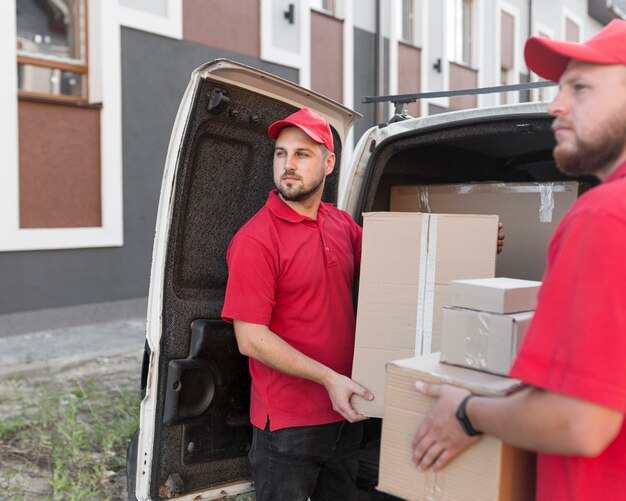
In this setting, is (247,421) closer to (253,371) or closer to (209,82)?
(253,371)

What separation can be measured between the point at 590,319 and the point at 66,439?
3.63 meters

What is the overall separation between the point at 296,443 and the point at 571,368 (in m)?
1.20

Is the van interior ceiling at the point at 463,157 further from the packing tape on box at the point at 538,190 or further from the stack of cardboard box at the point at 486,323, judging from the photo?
the stack of cardboard box at the point at 486,323

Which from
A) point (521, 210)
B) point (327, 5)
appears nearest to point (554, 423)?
point (521, 210)

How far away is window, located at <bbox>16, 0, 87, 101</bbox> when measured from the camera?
7.28 meters

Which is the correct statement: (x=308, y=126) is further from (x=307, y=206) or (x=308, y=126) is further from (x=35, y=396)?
(x=35, y=396)

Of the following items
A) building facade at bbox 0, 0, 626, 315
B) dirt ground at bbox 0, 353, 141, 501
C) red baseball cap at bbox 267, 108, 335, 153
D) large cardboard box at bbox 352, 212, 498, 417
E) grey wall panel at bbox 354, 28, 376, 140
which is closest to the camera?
large cardboard box at bbox 352, 212, 498, 417

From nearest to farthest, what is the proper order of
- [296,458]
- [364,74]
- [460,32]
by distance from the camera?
[296,458], [364,74], [460,32]

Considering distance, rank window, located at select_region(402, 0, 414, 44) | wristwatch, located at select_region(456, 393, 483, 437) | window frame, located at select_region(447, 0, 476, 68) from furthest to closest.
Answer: window frame, located at select_region(447, 0, 476, 68), window, located at select_region(402, 0, 414, 44), wristwatch, located at select_region(456, 393, 483, 437)

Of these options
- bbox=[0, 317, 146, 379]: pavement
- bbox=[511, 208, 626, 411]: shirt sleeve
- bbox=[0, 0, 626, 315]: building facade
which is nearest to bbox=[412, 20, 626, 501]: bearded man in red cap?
bbox=[511, 208, 626, 411]: shirt sleeve

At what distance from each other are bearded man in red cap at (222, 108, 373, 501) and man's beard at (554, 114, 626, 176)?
1013 millimetres

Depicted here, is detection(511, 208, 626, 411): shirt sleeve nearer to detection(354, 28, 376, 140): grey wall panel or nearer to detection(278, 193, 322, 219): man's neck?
detection(278, 193, 322, 219): man's neck

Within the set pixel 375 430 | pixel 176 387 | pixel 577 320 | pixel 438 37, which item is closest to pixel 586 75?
pixel 577 320

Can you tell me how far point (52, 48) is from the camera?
24.8ft
